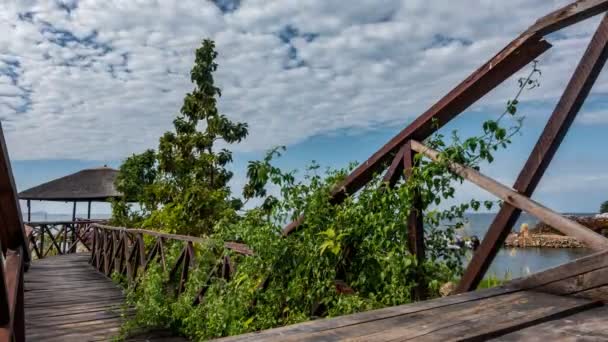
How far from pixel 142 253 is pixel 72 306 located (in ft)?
3.86

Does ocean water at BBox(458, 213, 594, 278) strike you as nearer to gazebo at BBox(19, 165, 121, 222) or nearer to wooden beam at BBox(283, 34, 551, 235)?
wooden beam at BBox(283, 34, 551, 235)

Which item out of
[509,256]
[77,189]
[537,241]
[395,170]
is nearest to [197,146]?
[509,256]

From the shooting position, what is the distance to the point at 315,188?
2.94 m

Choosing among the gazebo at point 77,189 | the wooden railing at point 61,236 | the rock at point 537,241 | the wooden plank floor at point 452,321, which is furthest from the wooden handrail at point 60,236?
the rock at point 537,241

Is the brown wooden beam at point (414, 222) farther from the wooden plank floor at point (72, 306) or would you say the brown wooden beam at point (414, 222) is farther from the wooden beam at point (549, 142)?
the wooden plank floor at point (72, 306)

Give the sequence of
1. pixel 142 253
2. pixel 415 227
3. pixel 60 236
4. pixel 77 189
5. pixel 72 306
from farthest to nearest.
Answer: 1. pixel 77 189
2. pixel 60 236
3. pixel 142 253
4. pixel 72 306
5. pixel 415 227

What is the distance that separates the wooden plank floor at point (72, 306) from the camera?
188 inches

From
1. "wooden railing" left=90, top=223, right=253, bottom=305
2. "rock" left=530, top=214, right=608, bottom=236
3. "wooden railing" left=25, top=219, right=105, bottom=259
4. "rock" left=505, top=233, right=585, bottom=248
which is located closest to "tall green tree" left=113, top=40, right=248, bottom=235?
"wooden railing" left=90, top=223, right=253, bottom=305

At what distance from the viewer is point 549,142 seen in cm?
194

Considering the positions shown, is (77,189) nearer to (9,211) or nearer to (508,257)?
(508,257)

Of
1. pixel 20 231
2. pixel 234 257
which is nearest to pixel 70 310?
pixel 234 257

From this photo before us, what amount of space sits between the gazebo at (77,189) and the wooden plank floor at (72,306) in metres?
9.48

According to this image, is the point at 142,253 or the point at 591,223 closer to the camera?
the point at 591,223

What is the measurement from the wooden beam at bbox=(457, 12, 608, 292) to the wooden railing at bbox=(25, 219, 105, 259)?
14631 millimetres
